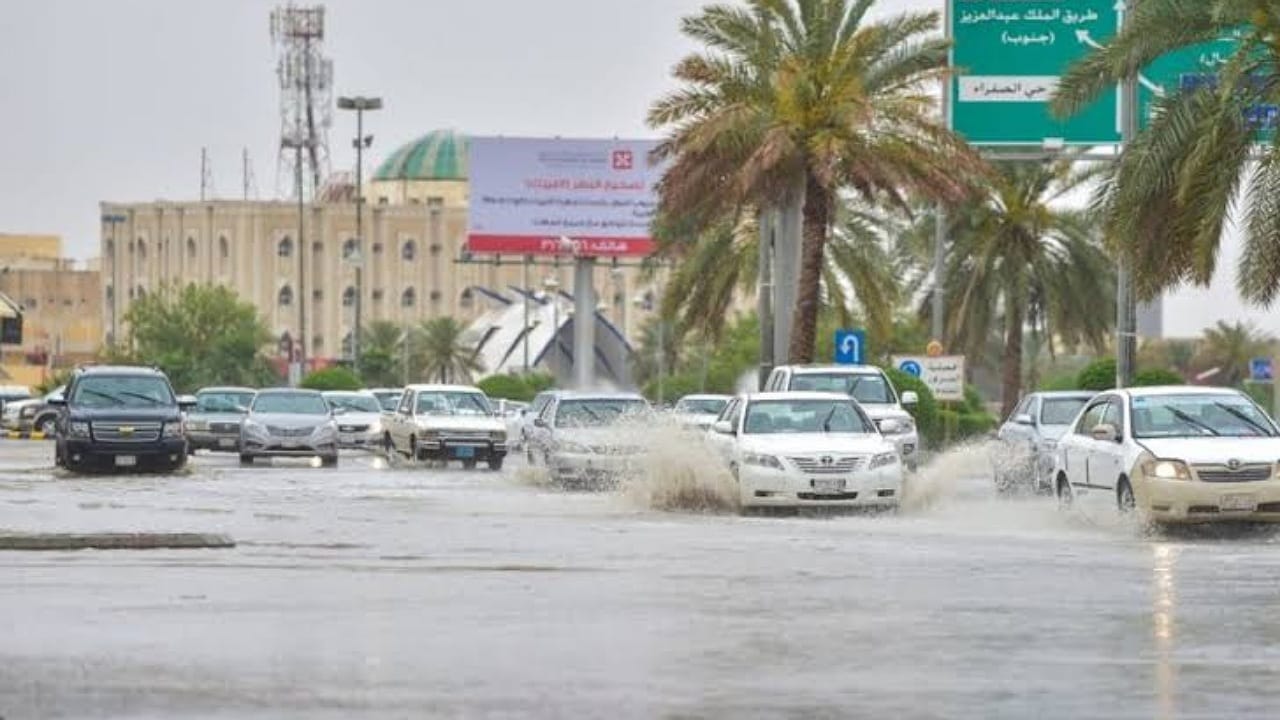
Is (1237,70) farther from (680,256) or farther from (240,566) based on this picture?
(680,256)

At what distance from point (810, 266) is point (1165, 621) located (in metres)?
34.0

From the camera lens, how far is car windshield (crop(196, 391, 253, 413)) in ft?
186

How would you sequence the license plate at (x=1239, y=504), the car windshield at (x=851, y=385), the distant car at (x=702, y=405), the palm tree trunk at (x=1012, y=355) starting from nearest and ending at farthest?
1. the license plate at (x=1239, y=504)
2. the car windshield at (x=851, y=385)
3. the distant car at (x=702, y=405)
4. the palm tree trunk at (x=1012, y=355)

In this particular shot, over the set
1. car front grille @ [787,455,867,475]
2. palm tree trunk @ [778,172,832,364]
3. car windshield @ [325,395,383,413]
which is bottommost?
car front grille @ [787,455,867,475]

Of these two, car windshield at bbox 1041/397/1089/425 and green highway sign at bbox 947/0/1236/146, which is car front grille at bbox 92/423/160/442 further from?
green highway sign at bbox 947/0/1236/146

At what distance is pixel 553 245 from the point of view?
98.9 metres

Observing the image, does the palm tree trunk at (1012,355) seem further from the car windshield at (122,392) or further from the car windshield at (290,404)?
the car windshield at (122,392)

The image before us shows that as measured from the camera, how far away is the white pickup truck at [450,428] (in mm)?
48906

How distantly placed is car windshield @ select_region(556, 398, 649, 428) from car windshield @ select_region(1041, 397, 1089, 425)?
5.68 meters

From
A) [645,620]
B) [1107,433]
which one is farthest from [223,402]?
[645,620]

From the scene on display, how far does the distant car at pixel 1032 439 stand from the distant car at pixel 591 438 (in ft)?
15.2

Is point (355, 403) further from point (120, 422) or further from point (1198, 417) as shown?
point (1198, 417)

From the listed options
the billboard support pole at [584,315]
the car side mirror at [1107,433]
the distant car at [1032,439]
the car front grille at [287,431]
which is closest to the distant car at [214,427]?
the car front grille at [287,431]

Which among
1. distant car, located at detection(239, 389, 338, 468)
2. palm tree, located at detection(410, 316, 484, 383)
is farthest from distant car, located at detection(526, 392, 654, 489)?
palm tree, located at detection(410, 316, 484, 383)
